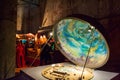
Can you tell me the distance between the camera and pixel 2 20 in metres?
4.18

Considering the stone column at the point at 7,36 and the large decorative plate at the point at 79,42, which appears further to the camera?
the stone column at the point at 7,36

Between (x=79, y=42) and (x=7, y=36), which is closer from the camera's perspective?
(x=79, y=42)

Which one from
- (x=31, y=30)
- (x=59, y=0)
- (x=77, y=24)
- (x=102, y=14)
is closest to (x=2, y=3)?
(x=77, y=24)

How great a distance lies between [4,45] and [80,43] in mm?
2401

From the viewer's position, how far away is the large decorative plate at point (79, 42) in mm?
2645

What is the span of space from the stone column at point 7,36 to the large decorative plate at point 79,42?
1823 millimetres

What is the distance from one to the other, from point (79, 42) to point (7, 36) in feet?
7.63

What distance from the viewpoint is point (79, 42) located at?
120 inches

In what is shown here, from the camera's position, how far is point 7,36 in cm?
431

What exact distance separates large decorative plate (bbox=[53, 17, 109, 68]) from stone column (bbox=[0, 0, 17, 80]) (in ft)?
5.98

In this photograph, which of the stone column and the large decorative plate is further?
the stone column

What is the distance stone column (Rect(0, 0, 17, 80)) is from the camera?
4191 mm

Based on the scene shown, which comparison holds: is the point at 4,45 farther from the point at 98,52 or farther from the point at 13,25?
the point at 98,52

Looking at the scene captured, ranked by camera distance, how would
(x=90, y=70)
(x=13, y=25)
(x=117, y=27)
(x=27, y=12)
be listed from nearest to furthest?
(x=90, y=70)
(x=117, y=27)
(x=13, y=25)
(x=27, y=12)
